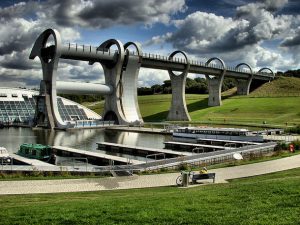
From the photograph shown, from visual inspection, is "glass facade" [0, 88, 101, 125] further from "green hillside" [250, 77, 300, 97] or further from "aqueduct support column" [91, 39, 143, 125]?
"green hillside" [250, 77, 300, 97]

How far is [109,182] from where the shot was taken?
1906 centimetres

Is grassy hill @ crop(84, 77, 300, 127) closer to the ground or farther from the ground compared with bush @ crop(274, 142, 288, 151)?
farther from the ground

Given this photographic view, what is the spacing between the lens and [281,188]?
1332 centimetres

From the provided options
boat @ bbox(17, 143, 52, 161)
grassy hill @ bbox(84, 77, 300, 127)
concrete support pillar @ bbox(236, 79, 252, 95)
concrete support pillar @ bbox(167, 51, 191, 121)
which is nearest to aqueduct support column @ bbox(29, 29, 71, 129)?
boat @ bbox(17, 143, 52, 161)

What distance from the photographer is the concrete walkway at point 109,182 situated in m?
17.2

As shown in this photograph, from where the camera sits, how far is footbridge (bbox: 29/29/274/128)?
6284cm

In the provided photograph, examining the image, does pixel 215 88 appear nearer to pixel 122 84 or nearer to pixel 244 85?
pixel 244 85

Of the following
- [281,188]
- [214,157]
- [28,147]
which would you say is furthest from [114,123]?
[281,188]

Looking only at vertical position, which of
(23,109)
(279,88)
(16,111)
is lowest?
Answer: (16,111)

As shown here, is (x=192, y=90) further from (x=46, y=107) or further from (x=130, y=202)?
(x=130, y=202)

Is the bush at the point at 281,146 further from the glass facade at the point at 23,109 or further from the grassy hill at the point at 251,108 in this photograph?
the glass facade at the point at 23,109

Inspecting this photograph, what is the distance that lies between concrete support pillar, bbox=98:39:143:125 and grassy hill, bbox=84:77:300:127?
1571 cm

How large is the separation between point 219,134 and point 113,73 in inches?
1307

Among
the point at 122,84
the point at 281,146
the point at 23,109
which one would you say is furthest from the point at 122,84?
the point at 281,146
